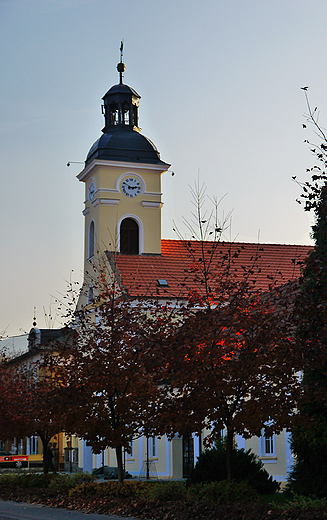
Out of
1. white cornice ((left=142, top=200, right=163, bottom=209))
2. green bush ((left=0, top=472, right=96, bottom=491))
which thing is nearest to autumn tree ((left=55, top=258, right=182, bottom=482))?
green bush ((left=0, top=472, right=96, bottom=491))

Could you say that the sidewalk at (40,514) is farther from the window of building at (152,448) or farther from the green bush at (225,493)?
the window of building at (152,448)

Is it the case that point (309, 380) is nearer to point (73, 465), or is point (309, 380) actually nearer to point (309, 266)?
point (309, 266)

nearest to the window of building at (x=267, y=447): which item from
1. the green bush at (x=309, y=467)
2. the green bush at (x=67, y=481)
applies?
the green bush at (x=67, y=481)

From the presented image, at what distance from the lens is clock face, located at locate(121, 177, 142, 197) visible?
49.2m

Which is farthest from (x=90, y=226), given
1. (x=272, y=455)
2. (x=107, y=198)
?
(x=272, y=455)

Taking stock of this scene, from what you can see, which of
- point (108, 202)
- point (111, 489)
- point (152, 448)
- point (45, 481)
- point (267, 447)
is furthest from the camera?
point (108, 202)

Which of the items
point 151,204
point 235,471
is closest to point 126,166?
point 151,204

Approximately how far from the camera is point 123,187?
49250mm

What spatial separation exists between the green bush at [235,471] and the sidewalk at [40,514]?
11.6 feet

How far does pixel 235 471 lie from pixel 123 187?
31.7 m

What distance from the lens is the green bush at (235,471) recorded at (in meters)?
19.5

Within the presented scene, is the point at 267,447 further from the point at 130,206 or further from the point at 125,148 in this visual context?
the point at 125,148

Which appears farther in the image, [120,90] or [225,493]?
[120,90]

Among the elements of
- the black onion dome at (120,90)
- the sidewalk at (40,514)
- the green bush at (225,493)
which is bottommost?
the sidewalk at (40,514)
